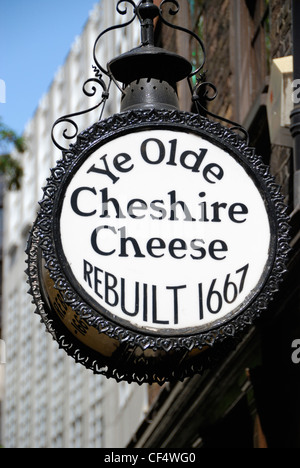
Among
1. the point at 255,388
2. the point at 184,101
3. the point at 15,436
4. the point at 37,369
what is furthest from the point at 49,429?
the point at 255,388

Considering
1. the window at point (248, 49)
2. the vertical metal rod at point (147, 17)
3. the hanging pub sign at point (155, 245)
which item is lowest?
the hanging pub sign at point (155, 245)

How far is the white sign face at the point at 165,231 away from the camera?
4246 millimetres

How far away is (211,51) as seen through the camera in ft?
42.4

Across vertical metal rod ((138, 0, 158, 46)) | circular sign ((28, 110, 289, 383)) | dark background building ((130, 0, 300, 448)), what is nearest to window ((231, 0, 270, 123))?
dark background building ((130, 0, 300, 448))

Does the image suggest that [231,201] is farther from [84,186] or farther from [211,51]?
[211,51]

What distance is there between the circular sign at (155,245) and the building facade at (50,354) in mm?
20686

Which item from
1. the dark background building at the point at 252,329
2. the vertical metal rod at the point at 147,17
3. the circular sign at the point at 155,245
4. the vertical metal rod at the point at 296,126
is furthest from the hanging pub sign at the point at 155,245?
the vertical metal rod at the point at 296,126

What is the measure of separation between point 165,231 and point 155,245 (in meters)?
0.07

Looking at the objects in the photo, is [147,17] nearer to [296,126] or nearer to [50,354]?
[296,126]

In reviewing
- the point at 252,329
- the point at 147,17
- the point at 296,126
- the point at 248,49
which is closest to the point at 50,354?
the point at 248,49

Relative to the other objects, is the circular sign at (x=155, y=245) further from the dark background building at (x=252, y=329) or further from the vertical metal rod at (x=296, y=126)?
the vertical metal rod at (x=296, y=126)

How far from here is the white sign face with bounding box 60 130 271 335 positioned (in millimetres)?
4246

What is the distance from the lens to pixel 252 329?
29.7ft

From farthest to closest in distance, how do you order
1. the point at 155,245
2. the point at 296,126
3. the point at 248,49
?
1. the point at 248,49
2. the point at 296,126
3. the point at 155,245
